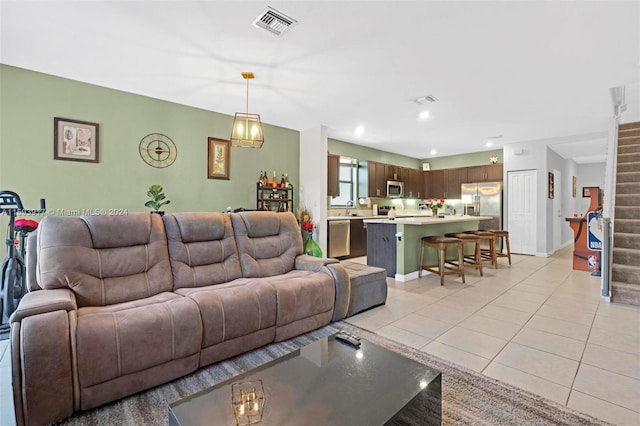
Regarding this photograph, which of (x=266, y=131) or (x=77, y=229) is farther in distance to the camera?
(x=266, y=131)

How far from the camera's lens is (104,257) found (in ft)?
7.39

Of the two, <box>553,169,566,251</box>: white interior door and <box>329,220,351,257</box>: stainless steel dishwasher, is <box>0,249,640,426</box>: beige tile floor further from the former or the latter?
<box>553,169,566,251</box>: white interior door

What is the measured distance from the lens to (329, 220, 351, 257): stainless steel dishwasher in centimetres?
600

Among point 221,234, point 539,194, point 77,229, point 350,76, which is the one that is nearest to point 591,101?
point 539,194

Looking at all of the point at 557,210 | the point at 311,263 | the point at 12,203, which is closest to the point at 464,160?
the point at 557,210

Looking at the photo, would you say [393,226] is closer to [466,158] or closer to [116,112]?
[116,112]

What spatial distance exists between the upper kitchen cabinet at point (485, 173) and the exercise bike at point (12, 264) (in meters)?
8.63

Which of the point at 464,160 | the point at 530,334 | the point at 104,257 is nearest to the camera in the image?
the point at 104,257

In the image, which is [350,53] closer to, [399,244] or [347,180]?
[399,244]

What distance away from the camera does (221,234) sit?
289 cm

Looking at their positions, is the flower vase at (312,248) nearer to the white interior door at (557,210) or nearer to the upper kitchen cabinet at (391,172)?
the upper kitchen cabinet at (391,172)

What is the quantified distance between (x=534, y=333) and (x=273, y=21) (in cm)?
361

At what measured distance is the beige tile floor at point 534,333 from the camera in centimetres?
188

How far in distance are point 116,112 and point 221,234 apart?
2.62 m
